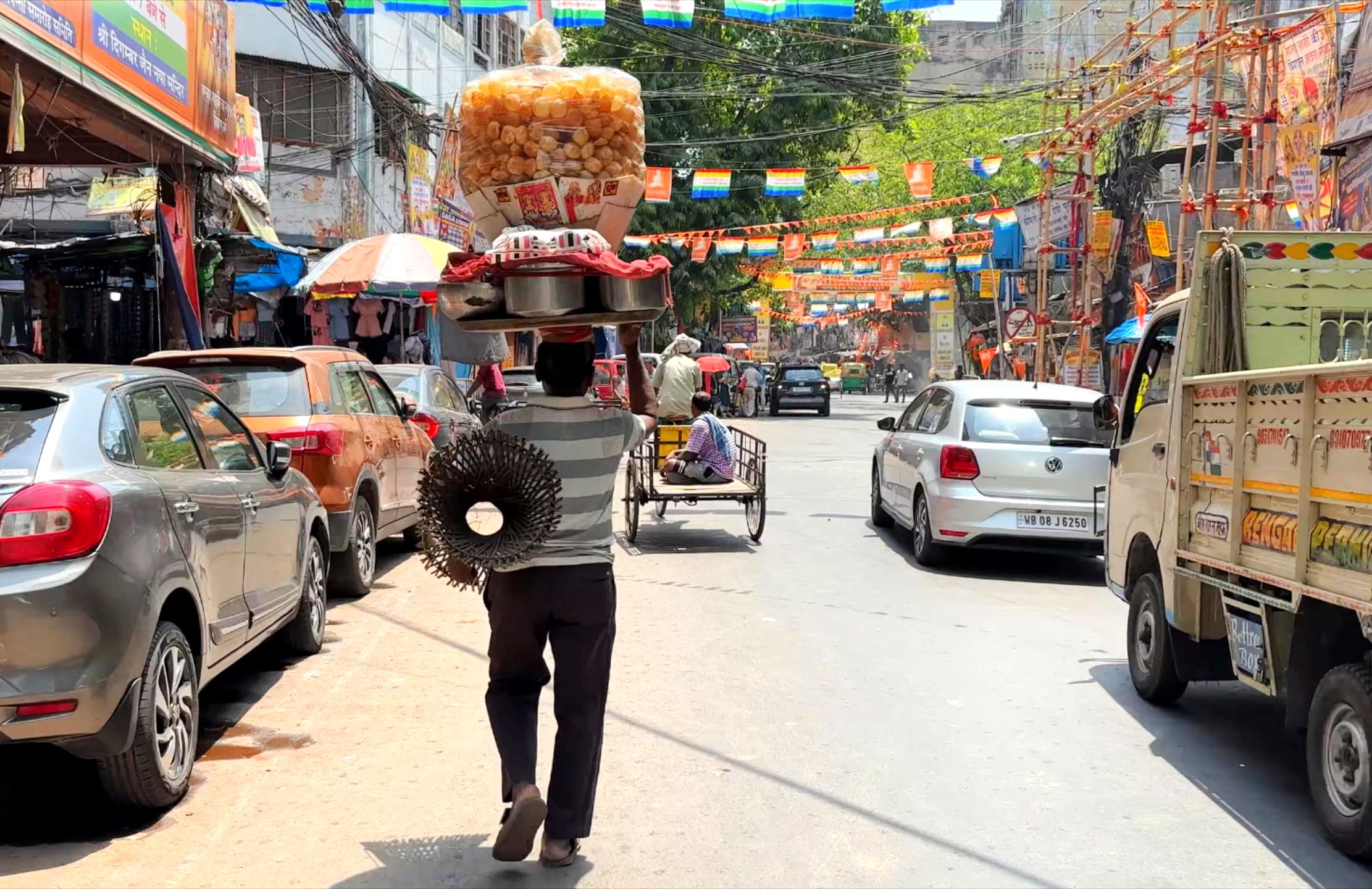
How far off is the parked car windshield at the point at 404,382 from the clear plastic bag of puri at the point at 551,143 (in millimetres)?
8804

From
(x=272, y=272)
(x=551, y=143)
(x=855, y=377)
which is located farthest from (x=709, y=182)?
(x=855, y=377)

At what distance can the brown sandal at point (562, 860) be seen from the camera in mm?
3963

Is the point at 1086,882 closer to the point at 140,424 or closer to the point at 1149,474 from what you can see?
the point at 1149,474

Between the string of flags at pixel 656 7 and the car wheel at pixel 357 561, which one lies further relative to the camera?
the string of flags at pixel 656 7

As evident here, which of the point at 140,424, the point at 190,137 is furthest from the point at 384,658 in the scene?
the point at 190,137

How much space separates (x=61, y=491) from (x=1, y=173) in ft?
34.2

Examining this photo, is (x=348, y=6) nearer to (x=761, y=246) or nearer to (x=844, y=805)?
(x=844, y=805)

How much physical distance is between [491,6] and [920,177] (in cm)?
1149

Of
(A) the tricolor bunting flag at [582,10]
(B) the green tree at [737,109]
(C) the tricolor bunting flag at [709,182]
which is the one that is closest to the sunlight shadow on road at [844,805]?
(A) the tricolor bunting flag at [582,10]

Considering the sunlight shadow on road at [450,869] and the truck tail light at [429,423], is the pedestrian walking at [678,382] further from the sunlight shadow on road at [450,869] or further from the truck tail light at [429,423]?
the sunlight shadow on road at [450,869]

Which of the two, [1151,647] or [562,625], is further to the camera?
[1151,647]

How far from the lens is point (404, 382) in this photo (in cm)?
1280

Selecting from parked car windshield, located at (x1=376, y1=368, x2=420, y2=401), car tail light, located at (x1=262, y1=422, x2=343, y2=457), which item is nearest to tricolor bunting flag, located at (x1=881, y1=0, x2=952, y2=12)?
parked car windshield, located at (x1=376, y1=368, x2=420, y2=401)

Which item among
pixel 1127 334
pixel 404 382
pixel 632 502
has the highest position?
pixel 1127 334
